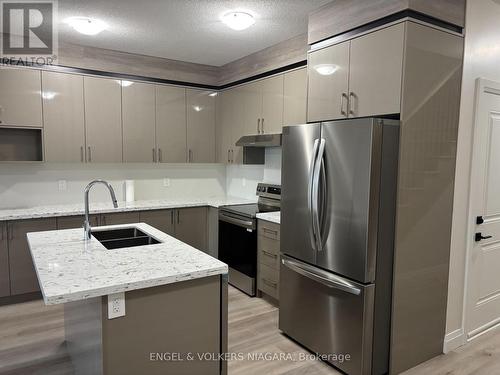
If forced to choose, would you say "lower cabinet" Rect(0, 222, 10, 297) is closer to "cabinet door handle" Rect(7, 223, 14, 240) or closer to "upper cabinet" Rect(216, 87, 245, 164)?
"cabinet door handle" Rect(7, 223, 14, 240)

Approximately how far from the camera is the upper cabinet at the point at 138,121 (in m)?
4.20

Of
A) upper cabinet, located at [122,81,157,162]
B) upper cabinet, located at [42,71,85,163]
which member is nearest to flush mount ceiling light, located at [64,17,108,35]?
upper cabinet, located at [42,71,85,163]

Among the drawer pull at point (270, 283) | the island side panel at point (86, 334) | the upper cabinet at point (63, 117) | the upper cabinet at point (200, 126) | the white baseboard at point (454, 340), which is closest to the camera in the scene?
the island side panel at point (86, 334)

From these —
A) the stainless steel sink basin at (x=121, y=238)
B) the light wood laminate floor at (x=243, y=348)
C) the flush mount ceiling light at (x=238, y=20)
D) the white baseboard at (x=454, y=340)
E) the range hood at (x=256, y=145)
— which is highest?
the flush mount ceiling light at (x=238, y=20)

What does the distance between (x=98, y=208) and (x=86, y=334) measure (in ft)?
7.35

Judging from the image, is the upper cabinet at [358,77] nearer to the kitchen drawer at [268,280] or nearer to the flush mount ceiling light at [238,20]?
the flush mount ceiling light at [238,20]

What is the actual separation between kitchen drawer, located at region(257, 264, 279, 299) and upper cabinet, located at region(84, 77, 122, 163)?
213cm

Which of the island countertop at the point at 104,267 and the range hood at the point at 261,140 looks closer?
the island countertop at the point at 104,267

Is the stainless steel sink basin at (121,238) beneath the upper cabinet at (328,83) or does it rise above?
beneath

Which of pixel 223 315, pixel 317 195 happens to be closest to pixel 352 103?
pixel 317 195

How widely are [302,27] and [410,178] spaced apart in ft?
5.71

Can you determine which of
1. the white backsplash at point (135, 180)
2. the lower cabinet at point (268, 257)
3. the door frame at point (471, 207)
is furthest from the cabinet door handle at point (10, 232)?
the door frame at point (471, 207)

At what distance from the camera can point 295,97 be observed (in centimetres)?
347

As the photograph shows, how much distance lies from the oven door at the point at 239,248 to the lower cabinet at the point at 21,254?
1.79 metres
